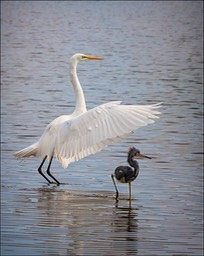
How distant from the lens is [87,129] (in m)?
11.6

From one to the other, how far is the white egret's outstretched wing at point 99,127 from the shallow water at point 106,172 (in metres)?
0.56

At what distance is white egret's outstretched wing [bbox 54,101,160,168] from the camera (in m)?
10.8

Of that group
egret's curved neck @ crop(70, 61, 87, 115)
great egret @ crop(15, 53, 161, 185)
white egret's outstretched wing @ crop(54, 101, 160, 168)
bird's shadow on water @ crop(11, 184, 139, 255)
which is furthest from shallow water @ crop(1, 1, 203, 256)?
egret's curved neck @ crop(70, 61, 87, 115)

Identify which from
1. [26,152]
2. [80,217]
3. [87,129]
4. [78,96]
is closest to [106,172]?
[78,96]

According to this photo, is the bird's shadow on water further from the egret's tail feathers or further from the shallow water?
the egret's tail feathers

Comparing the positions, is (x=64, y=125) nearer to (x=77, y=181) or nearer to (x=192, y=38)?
(x=77, y=181)

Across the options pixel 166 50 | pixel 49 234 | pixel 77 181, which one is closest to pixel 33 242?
pixel 49 234

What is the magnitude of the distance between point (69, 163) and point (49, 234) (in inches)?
147

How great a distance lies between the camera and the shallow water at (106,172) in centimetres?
969

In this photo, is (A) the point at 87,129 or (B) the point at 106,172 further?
(B) the point at 106,172

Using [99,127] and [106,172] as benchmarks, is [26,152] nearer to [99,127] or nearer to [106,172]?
[106,172]

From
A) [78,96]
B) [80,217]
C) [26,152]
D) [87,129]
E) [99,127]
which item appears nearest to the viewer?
[80,217]

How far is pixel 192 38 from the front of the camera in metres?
50.1

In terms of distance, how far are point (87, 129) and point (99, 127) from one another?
0.33 meters
